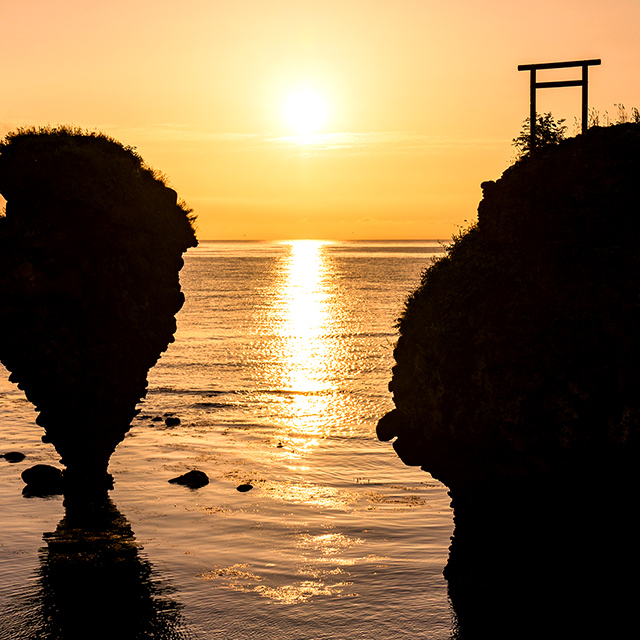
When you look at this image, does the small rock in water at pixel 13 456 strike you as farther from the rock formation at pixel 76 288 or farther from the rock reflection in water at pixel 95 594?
the rock reflection in water at pixel 95 594

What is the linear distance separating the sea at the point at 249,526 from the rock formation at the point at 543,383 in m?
4.16

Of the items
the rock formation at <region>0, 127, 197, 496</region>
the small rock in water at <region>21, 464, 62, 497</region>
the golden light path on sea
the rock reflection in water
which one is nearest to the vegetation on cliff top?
the rock reflection in water

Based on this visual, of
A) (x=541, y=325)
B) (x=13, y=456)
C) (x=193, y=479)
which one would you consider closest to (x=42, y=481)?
(x=13, y=456)

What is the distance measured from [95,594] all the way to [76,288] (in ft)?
45.6

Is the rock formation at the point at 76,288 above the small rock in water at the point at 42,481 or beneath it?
above

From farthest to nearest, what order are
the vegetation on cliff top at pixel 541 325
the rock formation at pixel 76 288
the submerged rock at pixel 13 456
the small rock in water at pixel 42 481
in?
the submerged rock at pixel 13 456 → the small rock in water at pixel 42 481 → the rock formation at pixel 76 288 → the vegetation on cliff top at pixel 541 325

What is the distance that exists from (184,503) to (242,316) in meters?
89.5

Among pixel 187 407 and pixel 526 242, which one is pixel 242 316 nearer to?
pixel 187 407

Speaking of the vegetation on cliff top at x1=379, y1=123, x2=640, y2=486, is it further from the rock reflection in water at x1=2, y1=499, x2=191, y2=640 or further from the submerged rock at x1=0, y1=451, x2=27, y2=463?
the submerged rock at x1=0, y1=451, x2=27, y2=463

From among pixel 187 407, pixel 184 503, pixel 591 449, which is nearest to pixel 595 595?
pixel 591 449

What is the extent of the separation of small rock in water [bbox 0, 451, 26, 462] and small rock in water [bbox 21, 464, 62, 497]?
190 inches

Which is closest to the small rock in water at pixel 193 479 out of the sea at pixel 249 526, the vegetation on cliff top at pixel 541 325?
the sea at pixel 249 526

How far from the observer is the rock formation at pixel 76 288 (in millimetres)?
32625

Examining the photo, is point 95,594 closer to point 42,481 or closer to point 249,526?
point 249,526
